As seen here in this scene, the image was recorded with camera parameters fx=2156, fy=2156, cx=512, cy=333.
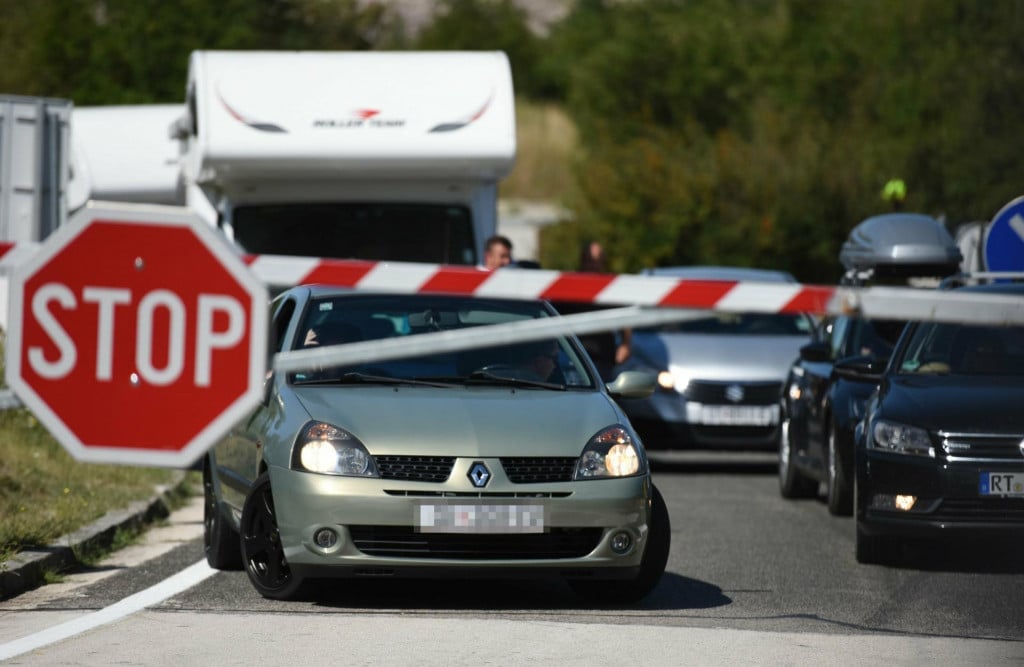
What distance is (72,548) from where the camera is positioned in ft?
37.2

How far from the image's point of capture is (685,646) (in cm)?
877

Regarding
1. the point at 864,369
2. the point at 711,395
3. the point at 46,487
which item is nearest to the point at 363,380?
the point at 864,369

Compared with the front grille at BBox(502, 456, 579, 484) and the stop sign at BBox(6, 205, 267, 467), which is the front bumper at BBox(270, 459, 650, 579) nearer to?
the front grille at BBox(502, 456, 579, 484)

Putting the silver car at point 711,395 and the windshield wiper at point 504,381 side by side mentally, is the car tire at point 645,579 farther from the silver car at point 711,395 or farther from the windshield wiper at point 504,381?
the silver car at point 711,395

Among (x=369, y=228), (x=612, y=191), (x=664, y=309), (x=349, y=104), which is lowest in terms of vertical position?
(x=612, y=191)

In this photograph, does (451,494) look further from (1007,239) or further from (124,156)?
(124,156)

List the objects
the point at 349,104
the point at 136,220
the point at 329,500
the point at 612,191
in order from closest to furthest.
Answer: the point at 136,220
the point at 329,500
the point at 349,104
the point at 612,191

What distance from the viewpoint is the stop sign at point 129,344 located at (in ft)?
19.8

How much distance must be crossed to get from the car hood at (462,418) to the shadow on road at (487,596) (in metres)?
0.78

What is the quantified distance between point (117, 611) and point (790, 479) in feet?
24.6

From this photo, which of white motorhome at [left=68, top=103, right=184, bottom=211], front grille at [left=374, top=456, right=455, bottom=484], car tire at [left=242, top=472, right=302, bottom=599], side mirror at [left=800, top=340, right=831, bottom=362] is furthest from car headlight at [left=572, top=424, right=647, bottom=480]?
white motorhome at [left=68, top=103, right=184, bottom=211]

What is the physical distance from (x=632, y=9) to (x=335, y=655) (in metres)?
63.1

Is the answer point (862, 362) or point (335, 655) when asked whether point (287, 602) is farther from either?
point (862, 362)

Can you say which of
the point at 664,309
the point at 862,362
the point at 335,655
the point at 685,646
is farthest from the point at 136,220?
the point at 862,362
